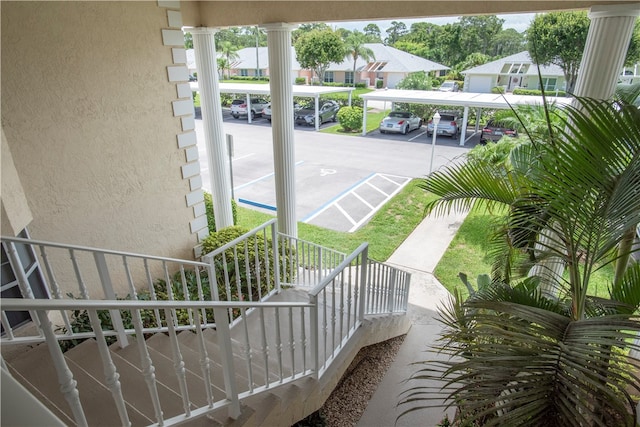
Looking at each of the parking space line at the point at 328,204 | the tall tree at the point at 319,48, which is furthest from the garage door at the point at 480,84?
the parking space line at the point at 328,204

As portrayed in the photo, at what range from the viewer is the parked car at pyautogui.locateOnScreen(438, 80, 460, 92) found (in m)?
Result: 21.4

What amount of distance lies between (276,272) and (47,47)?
2939 mm

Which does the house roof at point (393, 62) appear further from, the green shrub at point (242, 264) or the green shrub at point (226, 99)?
the green shrub at point (242, 264)

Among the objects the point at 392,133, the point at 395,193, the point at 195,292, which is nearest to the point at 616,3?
the point at 195,292

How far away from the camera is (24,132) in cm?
323

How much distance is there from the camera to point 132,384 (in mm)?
2355

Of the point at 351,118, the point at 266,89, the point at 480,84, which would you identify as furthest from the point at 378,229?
the point at 480,84

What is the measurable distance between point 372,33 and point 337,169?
67.2 feet

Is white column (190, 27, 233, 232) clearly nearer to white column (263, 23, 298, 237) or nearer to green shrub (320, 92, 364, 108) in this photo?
white column (263, 23, 298, 237)

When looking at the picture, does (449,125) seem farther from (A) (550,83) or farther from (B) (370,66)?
(B) (370,66)

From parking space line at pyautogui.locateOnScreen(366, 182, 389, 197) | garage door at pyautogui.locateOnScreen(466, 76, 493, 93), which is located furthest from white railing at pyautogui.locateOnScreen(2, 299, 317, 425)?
garage door at pyautogui.locateOnScreen(466, 76, 493, 93)

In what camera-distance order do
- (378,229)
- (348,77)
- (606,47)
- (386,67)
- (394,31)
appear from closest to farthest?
(606,47) < (378,229) < (386,67) < (348,77) < (394,31)

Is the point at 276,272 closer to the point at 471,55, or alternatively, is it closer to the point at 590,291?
the point at 590,291

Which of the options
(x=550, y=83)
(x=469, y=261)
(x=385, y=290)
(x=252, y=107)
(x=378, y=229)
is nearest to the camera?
(x=385, y=290)
